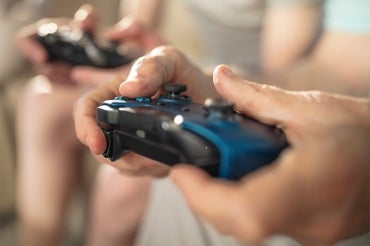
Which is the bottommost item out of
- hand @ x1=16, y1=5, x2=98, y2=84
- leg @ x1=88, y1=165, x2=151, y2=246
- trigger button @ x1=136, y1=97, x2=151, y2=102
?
leg @ x1=88, y1=165, x2=151, y2=246

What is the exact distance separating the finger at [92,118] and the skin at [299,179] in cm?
9

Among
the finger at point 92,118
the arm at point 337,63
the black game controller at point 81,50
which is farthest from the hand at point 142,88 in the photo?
the black game controller at point 81,50

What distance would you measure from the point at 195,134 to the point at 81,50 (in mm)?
433

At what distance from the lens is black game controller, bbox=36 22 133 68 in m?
0.71

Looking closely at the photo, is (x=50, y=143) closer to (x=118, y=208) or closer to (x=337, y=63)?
(x=118, y=208)

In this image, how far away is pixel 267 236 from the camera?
0.28m

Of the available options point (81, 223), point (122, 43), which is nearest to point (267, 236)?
point (122, 43)

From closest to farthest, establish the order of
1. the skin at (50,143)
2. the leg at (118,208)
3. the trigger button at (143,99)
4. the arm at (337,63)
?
the trigger button at (143,99), the arm at (337,63), the leg at (118,208), the skin at (50,143)

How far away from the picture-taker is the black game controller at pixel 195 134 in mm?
295

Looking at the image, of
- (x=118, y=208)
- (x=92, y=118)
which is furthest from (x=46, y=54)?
(x=92, y=118)

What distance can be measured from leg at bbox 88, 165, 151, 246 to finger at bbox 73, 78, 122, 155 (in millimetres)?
190

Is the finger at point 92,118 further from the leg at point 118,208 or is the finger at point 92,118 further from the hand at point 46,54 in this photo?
the hand at point 46,54

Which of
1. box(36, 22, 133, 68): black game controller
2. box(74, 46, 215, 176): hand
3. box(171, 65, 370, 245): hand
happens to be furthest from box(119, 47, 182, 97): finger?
box(36, 22, 133, 68): black game controller

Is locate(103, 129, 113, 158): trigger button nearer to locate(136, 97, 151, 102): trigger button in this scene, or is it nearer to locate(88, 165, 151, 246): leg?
locate(136, 97, 151, 102): trigger button
